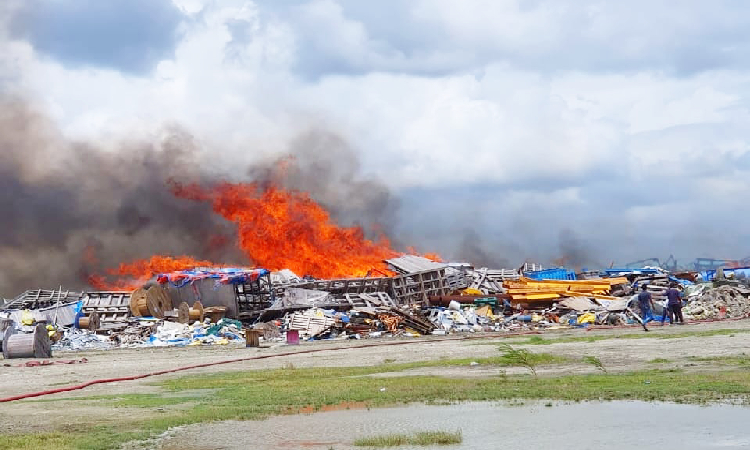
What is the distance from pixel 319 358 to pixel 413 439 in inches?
791

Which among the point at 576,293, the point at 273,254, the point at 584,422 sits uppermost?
the point at 273,254

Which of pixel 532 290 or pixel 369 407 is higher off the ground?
pixel 532 290

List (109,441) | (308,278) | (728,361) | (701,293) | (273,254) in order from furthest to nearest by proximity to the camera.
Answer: (273,254) → (308,278) → (701,293) → (728,361) → (109,441)

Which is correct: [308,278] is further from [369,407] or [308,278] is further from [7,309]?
[369,407]

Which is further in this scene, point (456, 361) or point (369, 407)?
point (456, 361)

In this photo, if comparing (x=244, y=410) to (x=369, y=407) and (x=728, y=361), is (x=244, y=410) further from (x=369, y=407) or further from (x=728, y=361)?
(x=728, y=361)

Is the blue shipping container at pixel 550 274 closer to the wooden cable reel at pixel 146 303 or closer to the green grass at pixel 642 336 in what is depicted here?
the wooden cable reel at pixel 146 303

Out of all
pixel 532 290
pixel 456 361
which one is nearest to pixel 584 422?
pixel 456 361

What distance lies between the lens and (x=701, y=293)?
5531 centimetres

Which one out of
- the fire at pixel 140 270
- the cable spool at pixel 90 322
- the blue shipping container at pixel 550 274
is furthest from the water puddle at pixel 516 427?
the blue shipping container at pixel 550 274

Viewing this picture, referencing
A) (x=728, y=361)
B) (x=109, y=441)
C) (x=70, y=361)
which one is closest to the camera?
(x=109, y=441)

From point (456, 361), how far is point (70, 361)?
56.0ft

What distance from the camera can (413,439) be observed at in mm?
13453

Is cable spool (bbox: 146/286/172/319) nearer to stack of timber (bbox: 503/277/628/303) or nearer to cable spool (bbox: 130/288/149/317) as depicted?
cable spool (bbox: 130/288/149/317)
